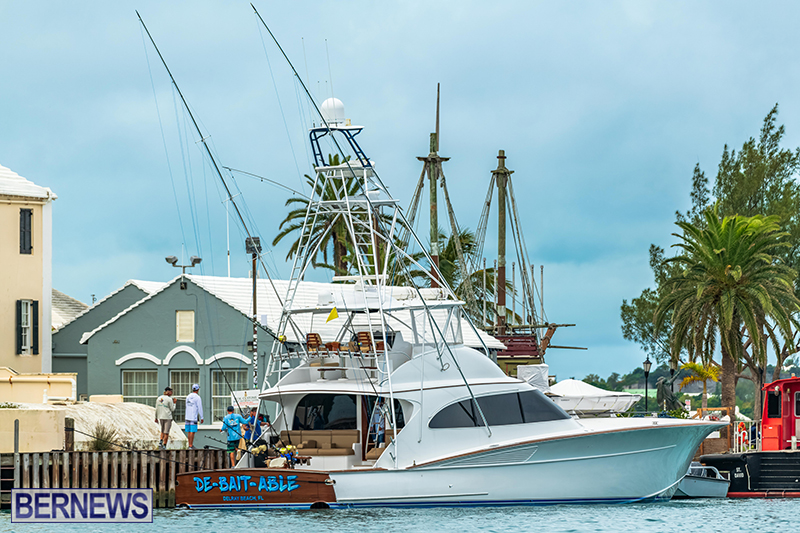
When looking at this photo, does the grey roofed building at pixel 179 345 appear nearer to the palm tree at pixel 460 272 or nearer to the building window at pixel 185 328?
the building window at pixel 185 328

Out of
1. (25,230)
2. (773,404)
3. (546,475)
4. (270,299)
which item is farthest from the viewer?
(270,299)

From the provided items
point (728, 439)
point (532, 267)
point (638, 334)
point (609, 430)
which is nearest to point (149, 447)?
point (609, 430)

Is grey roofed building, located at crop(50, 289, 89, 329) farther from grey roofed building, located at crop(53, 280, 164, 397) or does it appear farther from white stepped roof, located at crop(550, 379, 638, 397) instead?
white stepped roof, located at crop(550, 379, 638, 397)

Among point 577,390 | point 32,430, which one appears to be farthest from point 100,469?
point 577,390

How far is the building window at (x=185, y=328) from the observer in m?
38.1

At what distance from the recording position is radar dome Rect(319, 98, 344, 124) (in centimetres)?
2467

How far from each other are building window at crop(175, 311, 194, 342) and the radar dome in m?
15.4

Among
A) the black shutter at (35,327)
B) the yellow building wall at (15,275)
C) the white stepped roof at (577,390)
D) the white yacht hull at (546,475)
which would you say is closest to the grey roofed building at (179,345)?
the black shutter at (35,327)

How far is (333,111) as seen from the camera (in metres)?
24.7

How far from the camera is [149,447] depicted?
30453mm

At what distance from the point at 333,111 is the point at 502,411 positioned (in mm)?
7533

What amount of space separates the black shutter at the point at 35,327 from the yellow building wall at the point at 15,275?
15 centimetres

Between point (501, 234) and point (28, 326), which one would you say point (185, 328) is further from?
point (501, 234)

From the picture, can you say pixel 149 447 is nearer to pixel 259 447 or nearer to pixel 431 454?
pixel 259 447
